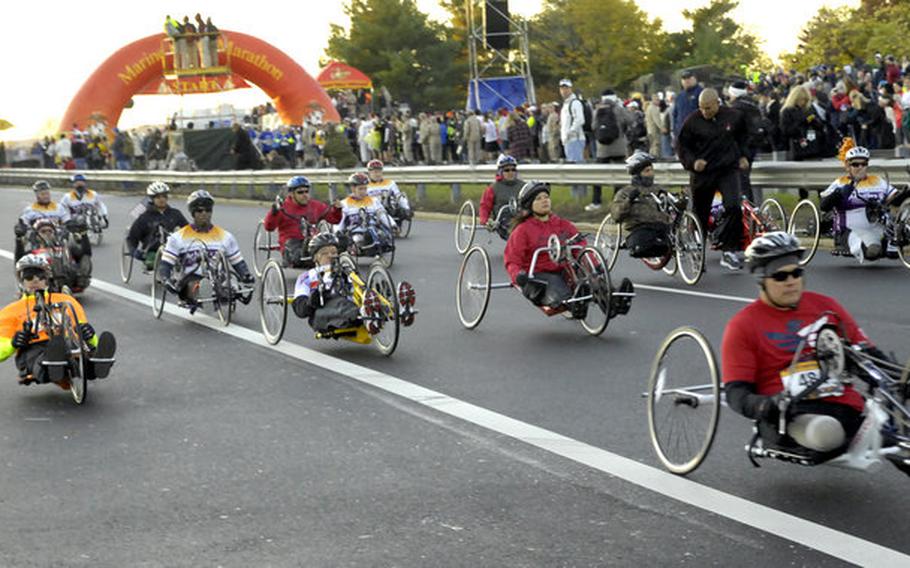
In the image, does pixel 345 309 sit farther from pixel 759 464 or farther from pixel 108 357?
pixel 759 464

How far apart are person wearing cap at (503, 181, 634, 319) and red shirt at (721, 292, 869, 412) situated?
5.80 m

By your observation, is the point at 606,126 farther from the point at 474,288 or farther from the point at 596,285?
the point at 596,285

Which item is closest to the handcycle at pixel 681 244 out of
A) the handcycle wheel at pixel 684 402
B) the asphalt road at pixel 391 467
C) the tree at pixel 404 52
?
the asphalt road at pixel 391 467

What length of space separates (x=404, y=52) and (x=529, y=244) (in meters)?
86.7

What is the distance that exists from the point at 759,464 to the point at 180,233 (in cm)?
1004

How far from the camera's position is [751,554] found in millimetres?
6461

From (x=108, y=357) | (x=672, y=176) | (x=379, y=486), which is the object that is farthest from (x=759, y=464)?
(x=672, y=176)

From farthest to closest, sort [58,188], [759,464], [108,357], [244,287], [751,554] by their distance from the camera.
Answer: [58,188] < [244,287] < [108,357] < [759,464] < [751,554]

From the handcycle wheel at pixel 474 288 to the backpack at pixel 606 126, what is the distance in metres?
11.5

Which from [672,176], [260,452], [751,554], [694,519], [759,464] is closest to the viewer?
[751,554]

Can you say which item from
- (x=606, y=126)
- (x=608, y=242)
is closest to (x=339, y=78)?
(x=606, y=126)

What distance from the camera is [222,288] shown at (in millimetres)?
15773

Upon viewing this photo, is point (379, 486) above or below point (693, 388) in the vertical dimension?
below

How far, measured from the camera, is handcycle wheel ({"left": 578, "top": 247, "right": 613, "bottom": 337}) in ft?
43.0
